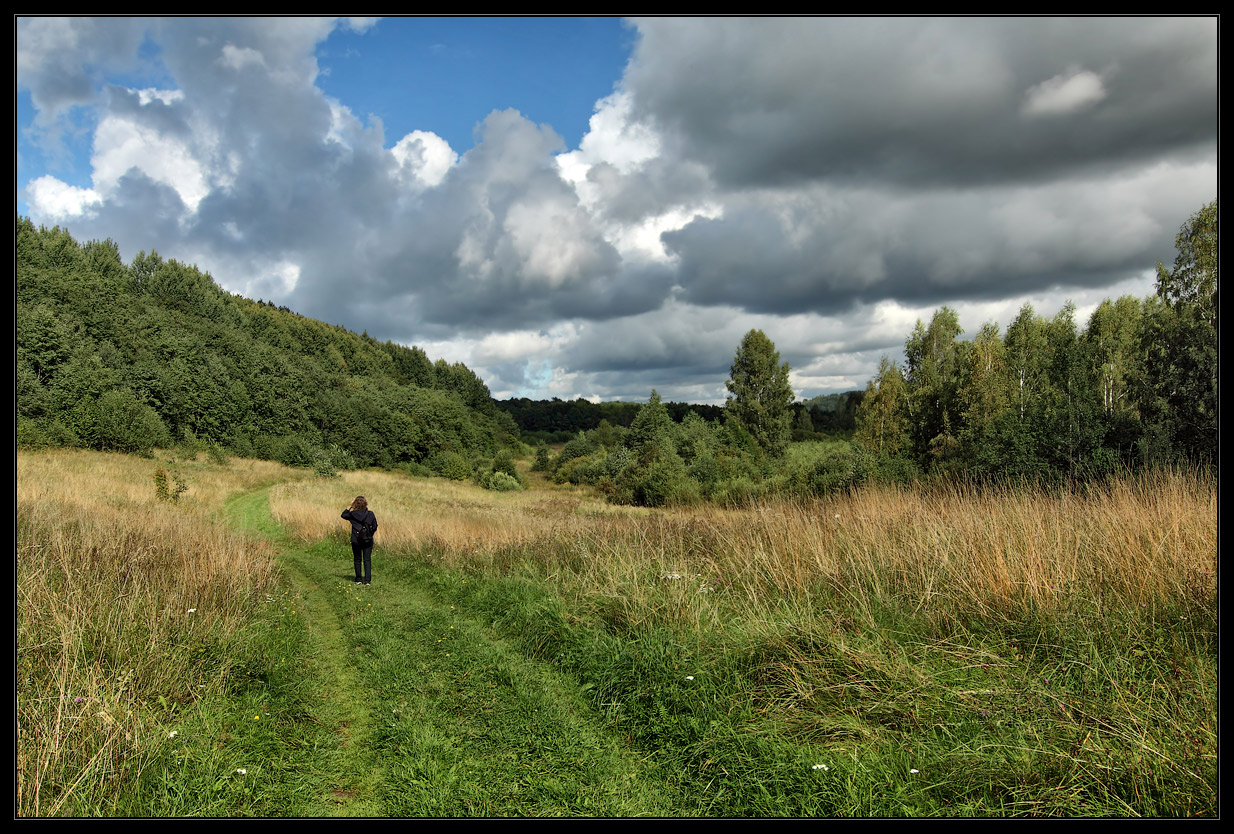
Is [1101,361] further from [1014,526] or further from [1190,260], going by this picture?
[1014,526]

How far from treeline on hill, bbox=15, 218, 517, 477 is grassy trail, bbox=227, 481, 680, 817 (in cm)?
3808

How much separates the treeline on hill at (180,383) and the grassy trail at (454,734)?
38.1 metres

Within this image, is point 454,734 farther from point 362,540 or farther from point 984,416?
point 984,416

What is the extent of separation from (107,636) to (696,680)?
16.7 ft

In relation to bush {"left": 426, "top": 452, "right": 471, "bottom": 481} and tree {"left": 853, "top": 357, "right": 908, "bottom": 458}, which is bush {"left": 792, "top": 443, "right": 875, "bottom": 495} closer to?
tree {"left": 853, "top": 357, "right": 908, "bottom": 458}

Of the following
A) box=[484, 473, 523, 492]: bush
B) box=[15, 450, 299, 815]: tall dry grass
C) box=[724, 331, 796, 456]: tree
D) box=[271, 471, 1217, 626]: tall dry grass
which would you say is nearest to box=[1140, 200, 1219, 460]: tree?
box=[271, 471, 1217, 626]: tall dry grass

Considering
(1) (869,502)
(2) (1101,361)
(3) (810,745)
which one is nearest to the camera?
(3) (810,745)

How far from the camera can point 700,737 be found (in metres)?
4.33

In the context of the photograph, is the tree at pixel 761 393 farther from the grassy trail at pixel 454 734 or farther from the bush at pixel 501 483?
the grassy trail at pixel 454 734

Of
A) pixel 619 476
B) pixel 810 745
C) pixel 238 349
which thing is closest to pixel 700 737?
pixel 810 745

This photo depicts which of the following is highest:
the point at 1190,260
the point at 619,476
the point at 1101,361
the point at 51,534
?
the point at 1190,260

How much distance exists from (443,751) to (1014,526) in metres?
6.28

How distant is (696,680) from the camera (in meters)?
4.97

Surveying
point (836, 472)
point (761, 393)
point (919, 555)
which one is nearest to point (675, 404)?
point (761, 393)
